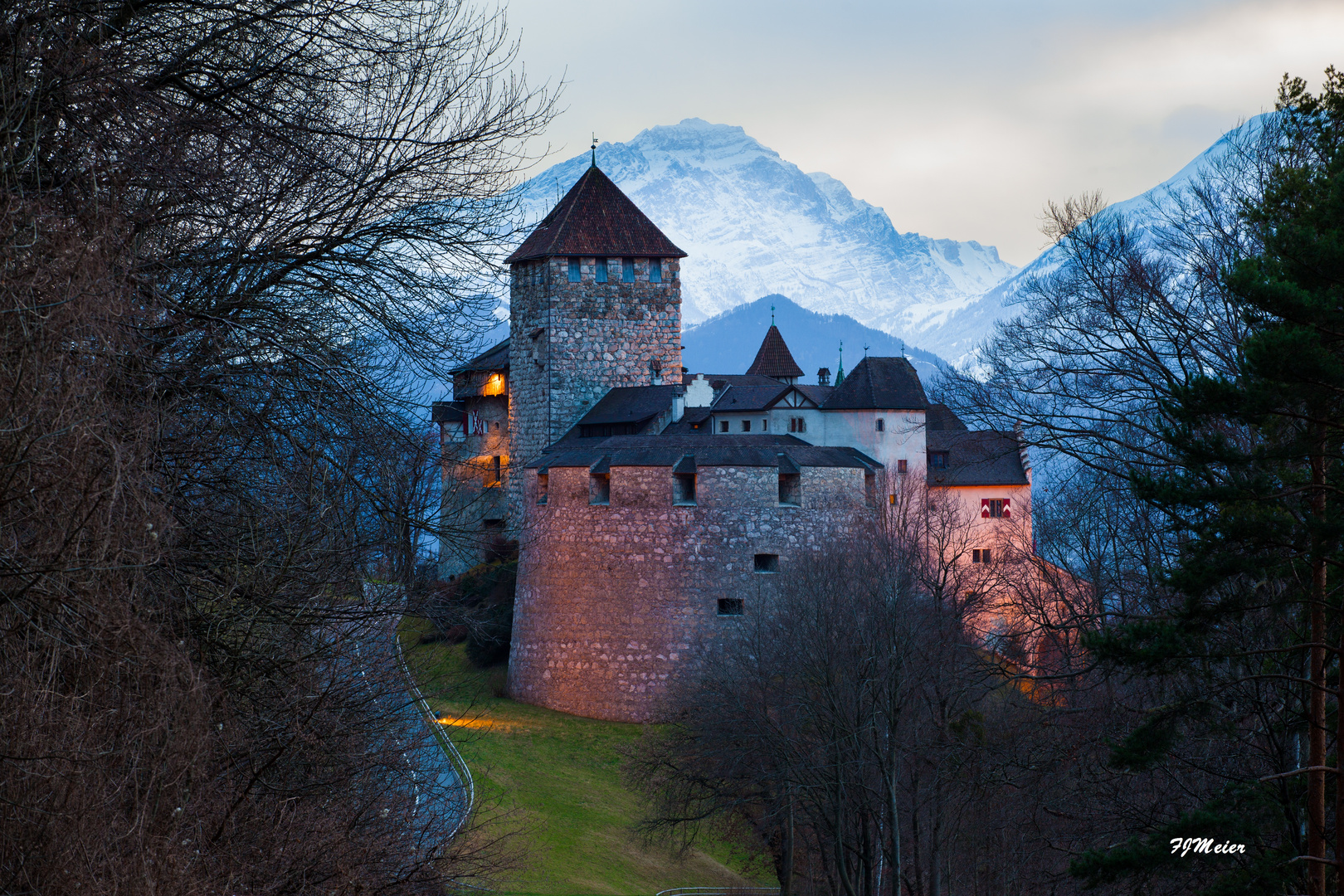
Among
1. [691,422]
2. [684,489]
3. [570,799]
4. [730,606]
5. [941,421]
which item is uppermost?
[941,421]

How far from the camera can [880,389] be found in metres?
32.7

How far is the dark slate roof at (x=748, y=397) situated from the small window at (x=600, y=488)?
9035 mm

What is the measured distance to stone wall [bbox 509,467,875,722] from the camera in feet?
81.5

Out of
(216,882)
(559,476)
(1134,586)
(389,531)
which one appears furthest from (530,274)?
(216,882)

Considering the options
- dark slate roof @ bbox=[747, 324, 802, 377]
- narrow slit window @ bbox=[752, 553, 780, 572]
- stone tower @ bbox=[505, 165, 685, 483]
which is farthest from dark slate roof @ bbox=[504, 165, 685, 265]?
dark slate roof @ bbox=[747, 324, 802, 377]

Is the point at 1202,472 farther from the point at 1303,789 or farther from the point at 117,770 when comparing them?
the point at 117,770

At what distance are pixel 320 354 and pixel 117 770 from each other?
3161mm

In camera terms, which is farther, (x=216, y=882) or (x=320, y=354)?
(x=320, y=354)

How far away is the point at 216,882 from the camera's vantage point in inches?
216

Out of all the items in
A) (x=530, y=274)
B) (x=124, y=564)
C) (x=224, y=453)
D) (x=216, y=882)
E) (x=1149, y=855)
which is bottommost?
(x=1149, y=855)

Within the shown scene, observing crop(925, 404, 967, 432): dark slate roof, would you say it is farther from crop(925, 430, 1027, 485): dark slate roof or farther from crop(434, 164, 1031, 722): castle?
crop(925, 430, 1027, 485): dark slate roof

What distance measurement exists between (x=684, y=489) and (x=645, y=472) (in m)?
0.97

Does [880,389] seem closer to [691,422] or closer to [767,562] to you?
[691,422]
